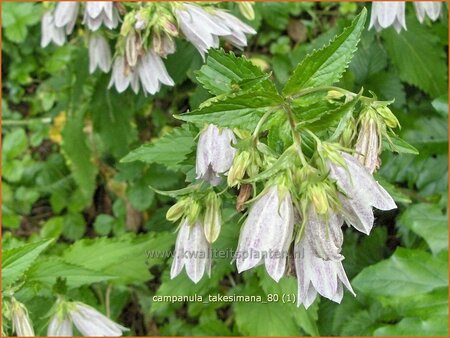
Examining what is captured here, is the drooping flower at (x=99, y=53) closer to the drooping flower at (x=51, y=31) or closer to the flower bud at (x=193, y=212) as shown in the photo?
the drooping flower at (x=51, y=31)

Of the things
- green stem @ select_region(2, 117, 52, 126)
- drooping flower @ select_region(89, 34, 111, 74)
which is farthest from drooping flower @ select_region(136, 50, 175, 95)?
green stem @ select_region(2, 117, 52, 126)

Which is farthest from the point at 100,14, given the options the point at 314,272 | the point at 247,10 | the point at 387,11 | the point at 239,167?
the point at 314,272

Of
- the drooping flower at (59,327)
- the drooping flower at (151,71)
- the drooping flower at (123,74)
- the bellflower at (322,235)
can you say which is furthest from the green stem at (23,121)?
the bellflower at (322,235)

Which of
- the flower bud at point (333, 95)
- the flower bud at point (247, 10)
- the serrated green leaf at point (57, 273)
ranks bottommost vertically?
the serrated green leaf at point (57, 273)

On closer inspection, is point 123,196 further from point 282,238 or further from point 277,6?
point 282,238

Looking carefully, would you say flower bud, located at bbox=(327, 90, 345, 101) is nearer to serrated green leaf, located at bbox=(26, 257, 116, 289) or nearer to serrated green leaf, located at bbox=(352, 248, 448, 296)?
serrated green leaf, located at bbox=(26, 257, 116, 289)
